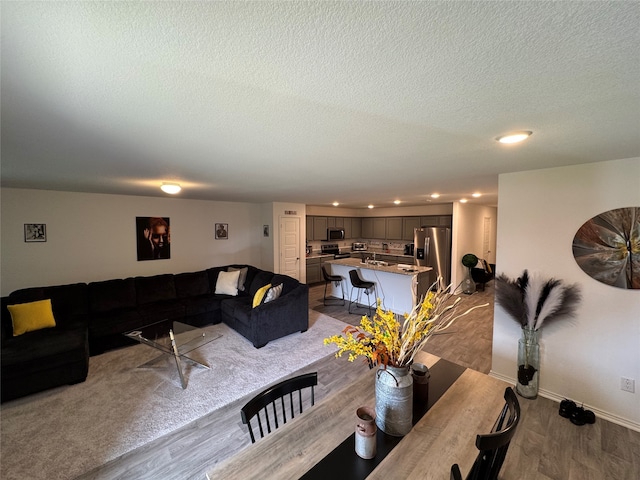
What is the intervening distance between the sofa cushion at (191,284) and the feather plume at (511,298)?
481 centimetres

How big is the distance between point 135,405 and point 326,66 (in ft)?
11.0

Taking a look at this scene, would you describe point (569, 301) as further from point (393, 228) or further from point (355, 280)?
point (393, 228)

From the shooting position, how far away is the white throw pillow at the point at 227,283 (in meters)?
5.09

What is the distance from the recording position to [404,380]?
1.28 metres

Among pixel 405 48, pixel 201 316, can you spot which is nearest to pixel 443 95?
pixel 405 48

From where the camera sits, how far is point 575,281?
8.18 ft

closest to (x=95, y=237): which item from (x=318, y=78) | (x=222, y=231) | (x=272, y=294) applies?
(x=222, y=231)

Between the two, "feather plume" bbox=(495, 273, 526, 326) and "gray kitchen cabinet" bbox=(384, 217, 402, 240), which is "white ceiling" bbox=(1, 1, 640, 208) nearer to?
"feather plume" bbox=(495, 273, 526, 326)

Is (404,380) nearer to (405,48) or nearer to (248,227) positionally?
(405,48)

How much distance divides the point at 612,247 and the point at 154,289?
19.7 feet

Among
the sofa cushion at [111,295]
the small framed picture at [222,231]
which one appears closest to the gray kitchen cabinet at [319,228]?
the small framed picture at [222,231]

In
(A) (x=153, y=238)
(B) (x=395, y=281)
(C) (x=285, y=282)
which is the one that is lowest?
(B) (x=395, y=281)

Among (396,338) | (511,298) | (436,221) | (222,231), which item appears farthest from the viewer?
(436,221)

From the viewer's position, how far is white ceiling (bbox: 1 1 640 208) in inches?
28.1
